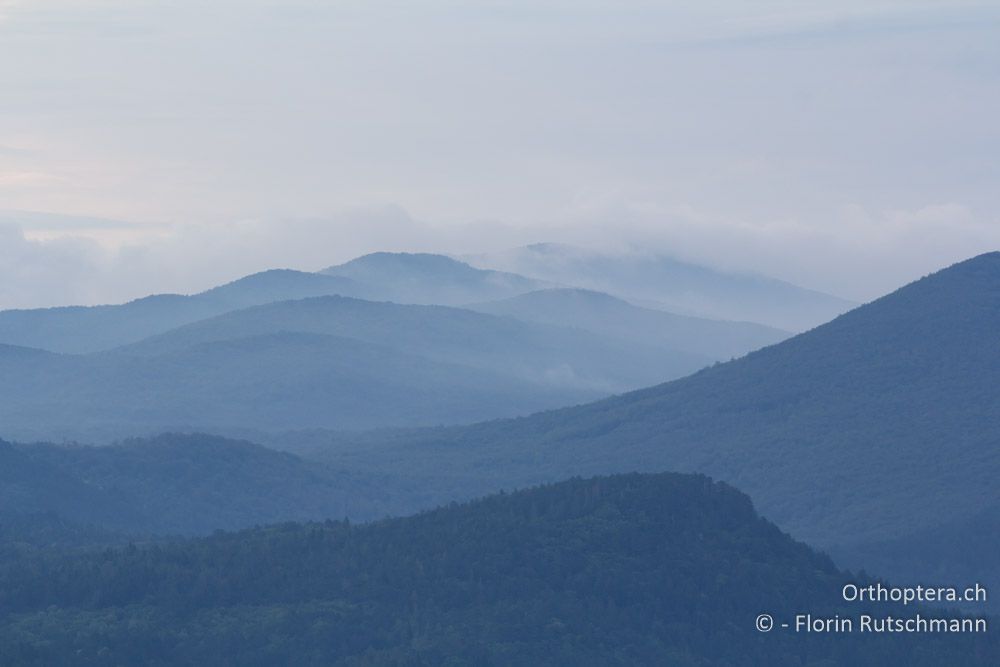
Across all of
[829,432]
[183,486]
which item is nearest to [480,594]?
[183,486]

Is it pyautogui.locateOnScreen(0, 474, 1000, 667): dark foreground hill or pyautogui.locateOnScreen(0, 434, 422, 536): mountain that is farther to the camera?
pyautogui.locateOnScreen(0, 434, 422, 536): mountain

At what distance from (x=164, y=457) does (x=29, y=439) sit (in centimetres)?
4596

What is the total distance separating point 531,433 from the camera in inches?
5458

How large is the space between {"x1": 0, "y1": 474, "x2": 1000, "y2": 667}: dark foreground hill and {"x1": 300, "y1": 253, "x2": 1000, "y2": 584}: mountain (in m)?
26.3

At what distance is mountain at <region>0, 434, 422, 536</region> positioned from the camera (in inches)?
→ 4242

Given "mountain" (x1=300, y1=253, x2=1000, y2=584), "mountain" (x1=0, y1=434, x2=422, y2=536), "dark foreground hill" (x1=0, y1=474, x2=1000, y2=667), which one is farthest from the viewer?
"mountain" (x1=300, y1=253, x2=1000, y2=584)

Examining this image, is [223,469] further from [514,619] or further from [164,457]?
[514,619]

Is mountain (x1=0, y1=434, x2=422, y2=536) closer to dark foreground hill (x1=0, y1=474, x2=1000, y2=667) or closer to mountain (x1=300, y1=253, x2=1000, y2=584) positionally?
mountain (x1=300, y1=253, x2=1000, y2=584)

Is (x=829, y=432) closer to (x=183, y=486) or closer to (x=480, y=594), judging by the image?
(x=183, y=486)

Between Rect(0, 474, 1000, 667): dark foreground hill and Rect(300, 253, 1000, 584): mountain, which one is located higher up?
Rect(300, 253, 1000, 584): mountain

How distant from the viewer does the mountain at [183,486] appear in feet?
354

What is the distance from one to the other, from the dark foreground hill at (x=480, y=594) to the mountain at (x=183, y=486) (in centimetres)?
3167

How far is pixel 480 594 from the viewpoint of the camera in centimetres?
6975

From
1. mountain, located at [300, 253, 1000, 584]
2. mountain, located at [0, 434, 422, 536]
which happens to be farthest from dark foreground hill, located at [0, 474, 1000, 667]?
mountain, located at [0, 434, 422, 536]
